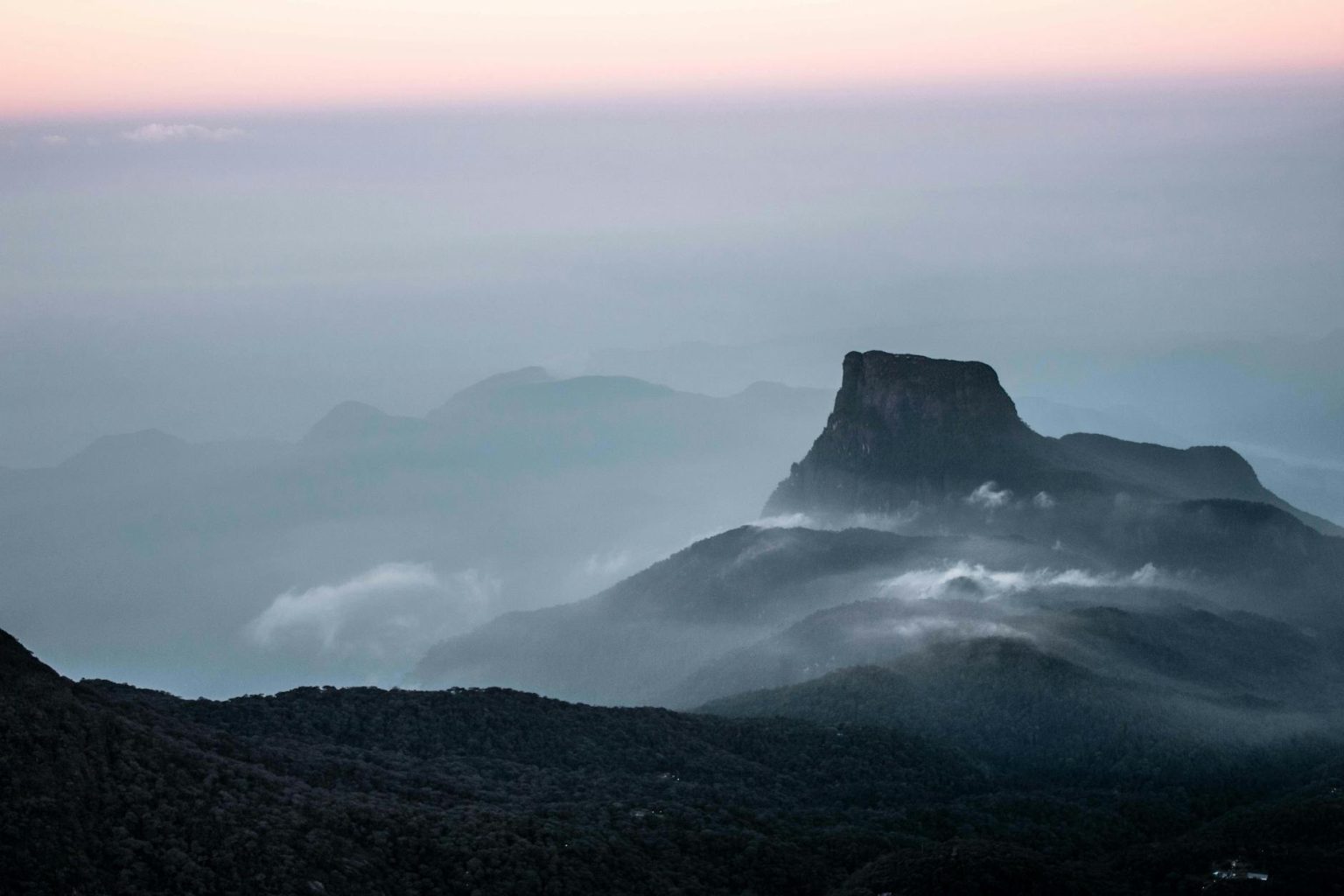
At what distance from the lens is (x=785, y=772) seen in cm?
9788

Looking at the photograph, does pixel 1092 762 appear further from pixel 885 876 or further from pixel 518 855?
pixel 518 855

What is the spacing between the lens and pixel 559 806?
77312 millimetres

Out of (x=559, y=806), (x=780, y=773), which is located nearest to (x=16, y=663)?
(x=559, y=806)

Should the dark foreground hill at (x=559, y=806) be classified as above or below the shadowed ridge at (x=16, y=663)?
below

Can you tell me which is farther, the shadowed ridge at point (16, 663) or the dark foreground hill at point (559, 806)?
the shadowed ridge at point (16, 663)

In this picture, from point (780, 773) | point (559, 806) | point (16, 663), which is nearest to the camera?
point (16, 663)

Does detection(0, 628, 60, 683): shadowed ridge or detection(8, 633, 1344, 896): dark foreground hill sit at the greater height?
detection(0, 628, 60, 683): shadowed ridge

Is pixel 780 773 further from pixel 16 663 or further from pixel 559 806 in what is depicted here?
pixel 16 663

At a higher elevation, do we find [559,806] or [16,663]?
[16,663]

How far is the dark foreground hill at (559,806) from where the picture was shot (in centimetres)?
5891

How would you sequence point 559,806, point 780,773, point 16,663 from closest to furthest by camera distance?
point 16,663 < point 559,806 < point 780,773

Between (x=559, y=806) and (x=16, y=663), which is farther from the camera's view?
(x=559, y=806)

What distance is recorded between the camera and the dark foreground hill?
58.9m

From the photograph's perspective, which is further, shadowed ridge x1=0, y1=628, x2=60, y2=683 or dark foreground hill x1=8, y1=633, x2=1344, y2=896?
shadowed ridge x1=0, y1=628, x2=60, y2=683
